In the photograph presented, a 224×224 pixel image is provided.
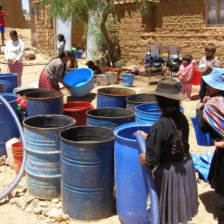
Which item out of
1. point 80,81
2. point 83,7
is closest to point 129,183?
point 80,81

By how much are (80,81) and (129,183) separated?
5.83 metres

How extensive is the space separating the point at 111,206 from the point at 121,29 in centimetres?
1100

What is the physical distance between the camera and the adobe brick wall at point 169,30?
10641 millimetres

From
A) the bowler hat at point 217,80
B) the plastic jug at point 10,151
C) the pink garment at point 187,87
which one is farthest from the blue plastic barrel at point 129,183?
the pink garment at point 187,87

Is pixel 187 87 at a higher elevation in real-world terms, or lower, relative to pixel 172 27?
lower

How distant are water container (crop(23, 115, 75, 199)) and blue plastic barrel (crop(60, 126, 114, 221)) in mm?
214

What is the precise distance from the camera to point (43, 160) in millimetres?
3518

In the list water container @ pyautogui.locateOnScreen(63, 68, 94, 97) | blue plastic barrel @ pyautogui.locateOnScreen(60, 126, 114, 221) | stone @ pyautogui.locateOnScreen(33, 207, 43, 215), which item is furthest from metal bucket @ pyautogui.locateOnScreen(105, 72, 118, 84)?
stone @ pyautogui.locateOnScreen(33, 207, 43, 215)

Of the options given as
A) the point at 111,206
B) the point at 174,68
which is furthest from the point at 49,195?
the point at 174,68

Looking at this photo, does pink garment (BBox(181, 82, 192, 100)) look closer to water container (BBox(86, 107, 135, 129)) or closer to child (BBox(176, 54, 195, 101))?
child (BBox(176, 54, 195, 101))

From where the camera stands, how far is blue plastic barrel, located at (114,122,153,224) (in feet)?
9.32

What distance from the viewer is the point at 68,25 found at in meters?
15.0

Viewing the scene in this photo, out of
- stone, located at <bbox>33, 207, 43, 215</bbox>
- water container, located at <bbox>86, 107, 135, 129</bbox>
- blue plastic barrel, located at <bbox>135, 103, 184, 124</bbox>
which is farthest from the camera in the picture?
blue plastic barrel, located at <bbox>135, 103, 184, 124</bbox>

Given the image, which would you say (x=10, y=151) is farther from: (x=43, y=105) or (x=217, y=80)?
(x=217, y=80)
